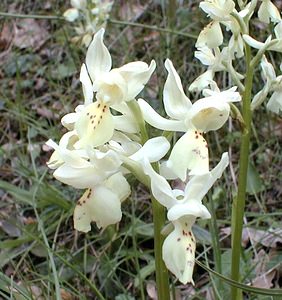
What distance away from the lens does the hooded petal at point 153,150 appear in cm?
114

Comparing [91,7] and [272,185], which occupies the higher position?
[91,7]

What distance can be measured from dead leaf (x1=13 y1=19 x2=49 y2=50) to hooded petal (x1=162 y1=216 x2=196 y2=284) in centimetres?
253

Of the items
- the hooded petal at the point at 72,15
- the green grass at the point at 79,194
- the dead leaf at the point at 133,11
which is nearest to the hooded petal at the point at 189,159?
the green grass at the point at 79,194

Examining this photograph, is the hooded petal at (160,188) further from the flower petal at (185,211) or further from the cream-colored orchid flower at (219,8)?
the cream-colored orchid flower at (219,8)

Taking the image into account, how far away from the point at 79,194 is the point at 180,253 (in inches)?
50.0

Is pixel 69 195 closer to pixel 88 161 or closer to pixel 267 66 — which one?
pixel 267 66

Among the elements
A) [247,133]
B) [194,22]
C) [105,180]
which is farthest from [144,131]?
[194,22]

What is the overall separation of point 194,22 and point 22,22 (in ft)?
3.91

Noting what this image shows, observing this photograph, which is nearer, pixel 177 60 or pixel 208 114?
pixel 208 114

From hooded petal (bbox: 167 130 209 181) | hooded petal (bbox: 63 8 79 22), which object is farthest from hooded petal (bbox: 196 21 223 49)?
hooded petal (bbox: 63 8 79 22)

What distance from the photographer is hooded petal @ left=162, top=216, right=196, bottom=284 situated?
3.52 feet

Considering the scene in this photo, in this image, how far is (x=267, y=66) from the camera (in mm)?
1573

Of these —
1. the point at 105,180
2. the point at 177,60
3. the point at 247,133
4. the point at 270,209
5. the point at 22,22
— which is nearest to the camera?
the point at 105,180

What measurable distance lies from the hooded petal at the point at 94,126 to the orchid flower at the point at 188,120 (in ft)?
0.29
